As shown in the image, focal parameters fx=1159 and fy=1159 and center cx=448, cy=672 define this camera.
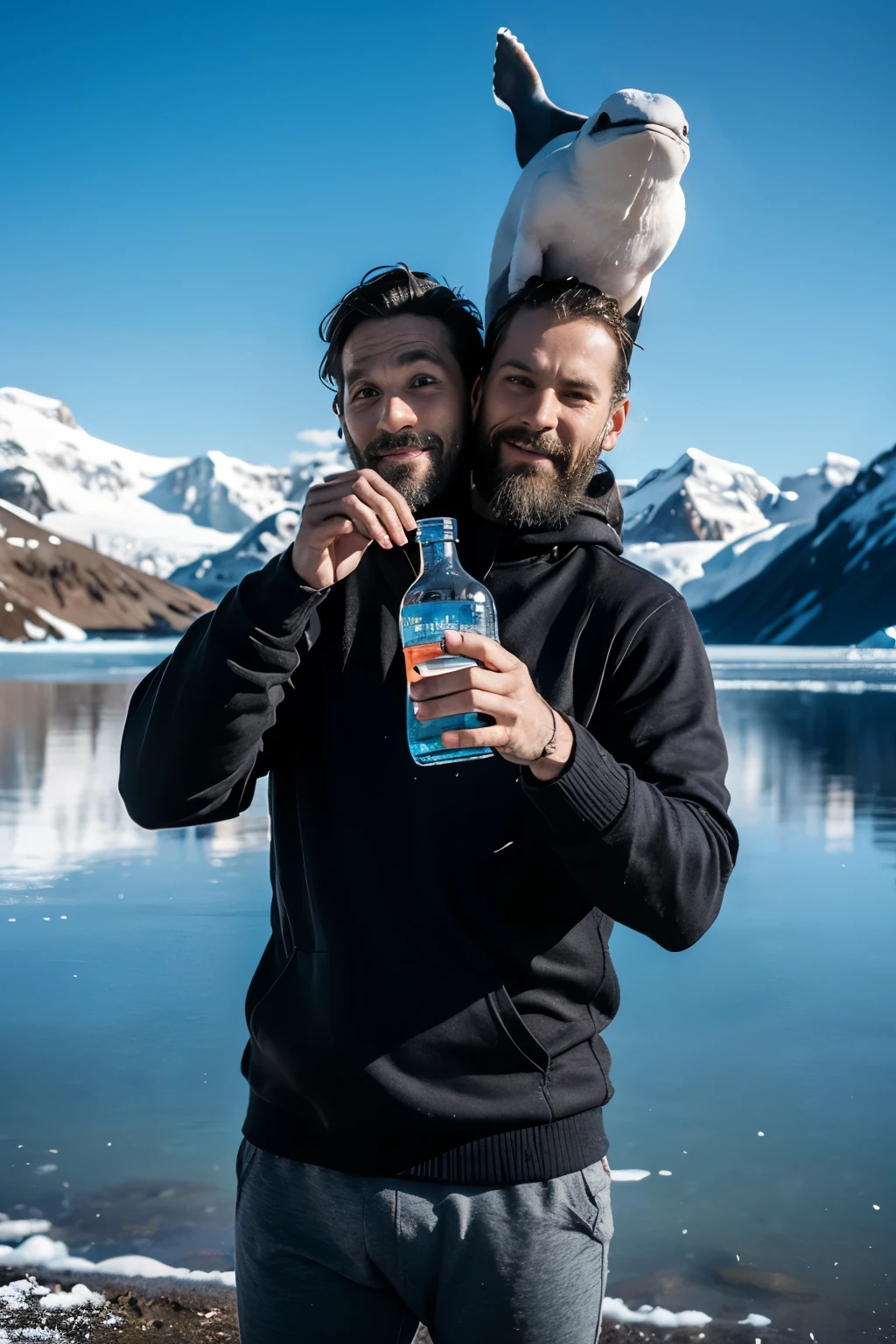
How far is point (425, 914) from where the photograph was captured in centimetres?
166

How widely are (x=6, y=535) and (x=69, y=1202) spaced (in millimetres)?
101383

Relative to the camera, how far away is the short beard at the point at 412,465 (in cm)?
186

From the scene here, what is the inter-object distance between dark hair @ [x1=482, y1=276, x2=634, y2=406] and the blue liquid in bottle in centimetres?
45

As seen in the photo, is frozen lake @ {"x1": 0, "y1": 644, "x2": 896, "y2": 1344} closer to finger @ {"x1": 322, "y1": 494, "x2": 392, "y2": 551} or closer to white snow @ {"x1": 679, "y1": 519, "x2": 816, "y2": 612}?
finger @ {"x1": 322, "y1": 494, "x2": 392, "y2": 551}

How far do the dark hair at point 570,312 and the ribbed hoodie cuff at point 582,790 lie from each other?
810mm

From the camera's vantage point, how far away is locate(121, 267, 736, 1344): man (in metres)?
1.58

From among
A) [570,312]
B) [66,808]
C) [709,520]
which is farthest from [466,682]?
[709,520]

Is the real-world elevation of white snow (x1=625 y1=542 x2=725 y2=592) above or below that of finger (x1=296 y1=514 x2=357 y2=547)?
above

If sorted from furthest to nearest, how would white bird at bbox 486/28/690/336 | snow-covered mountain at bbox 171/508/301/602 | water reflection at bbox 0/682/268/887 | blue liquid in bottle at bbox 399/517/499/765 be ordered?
snow-covered mountain at bbox 171/508/301/602, water reflection at bbox 0/682/268/887, white bird at bbox 486/28/690/336, blue liquid in bottle at bbox 399/517/499/765

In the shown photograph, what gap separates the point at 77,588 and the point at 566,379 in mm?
97744

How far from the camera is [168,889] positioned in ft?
22.0

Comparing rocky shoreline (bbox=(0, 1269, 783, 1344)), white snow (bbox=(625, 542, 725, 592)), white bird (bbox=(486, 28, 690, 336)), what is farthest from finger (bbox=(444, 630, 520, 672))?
white snow (bbox=(625, 542, 725, 592))

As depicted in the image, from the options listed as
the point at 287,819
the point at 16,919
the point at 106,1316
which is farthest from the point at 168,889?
the point at 287,819

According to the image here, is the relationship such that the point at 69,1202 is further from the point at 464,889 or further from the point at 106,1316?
the point at 464,889
